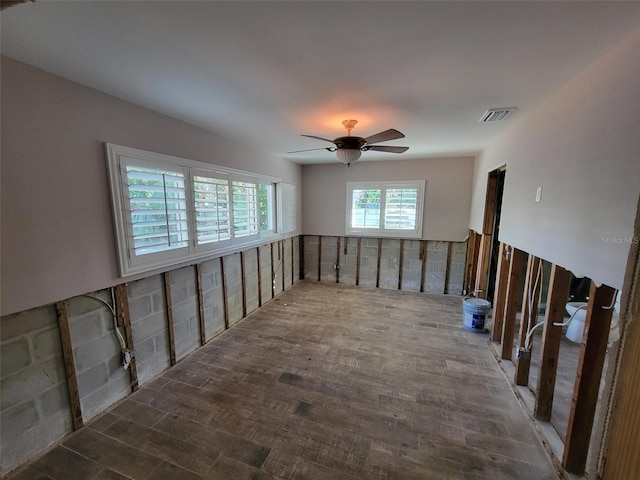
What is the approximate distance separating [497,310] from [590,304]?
70.8 inches

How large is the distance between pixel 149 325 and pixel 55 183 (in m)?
1.45

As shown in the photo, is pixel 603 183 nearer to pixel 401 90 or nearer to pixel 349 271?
pixel 401 90

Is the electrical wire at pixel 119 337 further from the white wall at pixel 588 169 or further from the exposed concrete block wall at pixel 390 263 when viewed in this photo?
the exposed concrete block wall at pixel 390 263

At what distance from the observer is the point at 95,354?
2105mm

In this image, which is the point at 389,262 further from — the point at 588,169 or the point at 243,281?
the point at 588,169

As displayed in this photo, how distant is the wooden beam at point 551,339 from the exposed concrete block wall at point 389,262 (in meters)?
3.10

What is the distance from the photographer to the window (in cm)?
505

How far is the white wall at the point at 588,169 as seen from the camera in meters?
1.26

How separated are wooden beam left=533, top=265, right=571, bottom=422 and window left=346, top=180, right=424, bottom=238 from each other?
3.18m

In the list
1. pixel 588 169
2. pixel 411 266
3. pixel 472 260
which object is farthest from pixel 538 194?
pixel 411 266

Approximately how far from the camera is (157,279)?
2.60 metres

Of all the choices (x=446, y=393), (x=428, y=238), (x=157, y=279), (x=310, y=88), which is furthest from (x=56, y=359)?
(x=428, y=238)

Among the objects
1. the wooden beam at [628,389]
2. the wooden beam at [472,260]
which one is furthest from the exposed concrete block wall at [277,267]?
the wooden beam at [628,389]

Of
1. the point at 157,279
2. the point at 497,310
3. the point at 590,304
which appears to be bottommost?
the point at 497,310
